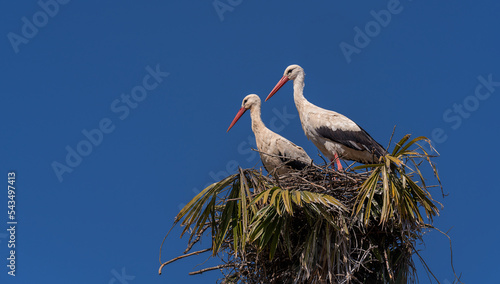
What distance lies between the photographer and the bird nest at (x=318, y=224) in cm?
730

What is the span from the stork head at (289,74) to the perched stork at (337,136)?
72 centimetres

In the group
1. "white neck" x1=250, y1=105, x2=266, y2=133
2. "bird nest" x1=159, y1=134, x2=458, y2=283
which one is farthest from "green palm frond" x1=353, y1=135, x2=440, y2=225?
"white neck" x1=250, y1=105, x2=266, y2=133

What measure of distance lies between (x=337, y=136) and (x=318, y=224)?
210cm

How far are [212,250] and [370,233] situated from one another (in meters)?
1.62

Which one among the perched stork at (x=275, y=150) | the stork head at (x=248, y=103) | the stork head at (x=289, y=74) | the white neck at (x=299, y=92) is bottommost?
the perched stork at (x=275, y=150)

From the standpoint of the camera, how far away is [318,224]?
7.46 m

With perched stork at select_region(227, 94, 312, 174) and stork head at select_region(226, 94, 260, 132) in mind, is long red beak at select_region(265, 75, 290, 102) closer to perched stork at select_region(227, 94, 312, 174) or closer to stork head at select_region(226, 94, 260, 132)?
stork head at select_region(226, 94, 260, 132)

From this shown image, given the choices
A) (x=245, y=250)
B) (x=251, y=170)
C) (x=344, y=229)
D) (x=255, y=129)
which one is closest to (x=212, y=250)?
(x=245, y=250)

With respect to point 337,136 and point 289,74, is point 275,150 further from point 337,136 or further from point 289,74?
point 289,74

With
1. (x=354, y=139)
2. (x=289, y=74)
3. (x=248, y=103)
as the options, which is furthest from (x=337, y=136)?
(x=248, y=103)

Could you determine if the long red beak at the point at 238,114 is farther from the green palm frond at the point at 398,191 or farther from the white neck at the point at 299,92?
the green palm frond at the point at 398,191

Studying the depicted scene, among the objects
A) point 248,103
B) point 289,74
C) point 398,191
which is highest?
point 248,103

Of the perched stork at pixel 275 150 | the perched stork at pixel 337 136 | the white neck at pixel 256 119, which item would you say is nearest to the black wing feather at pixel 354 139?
the perched stork at pixel 337 136

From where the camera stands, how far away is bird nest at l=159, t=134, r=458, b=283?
7.30 meters
